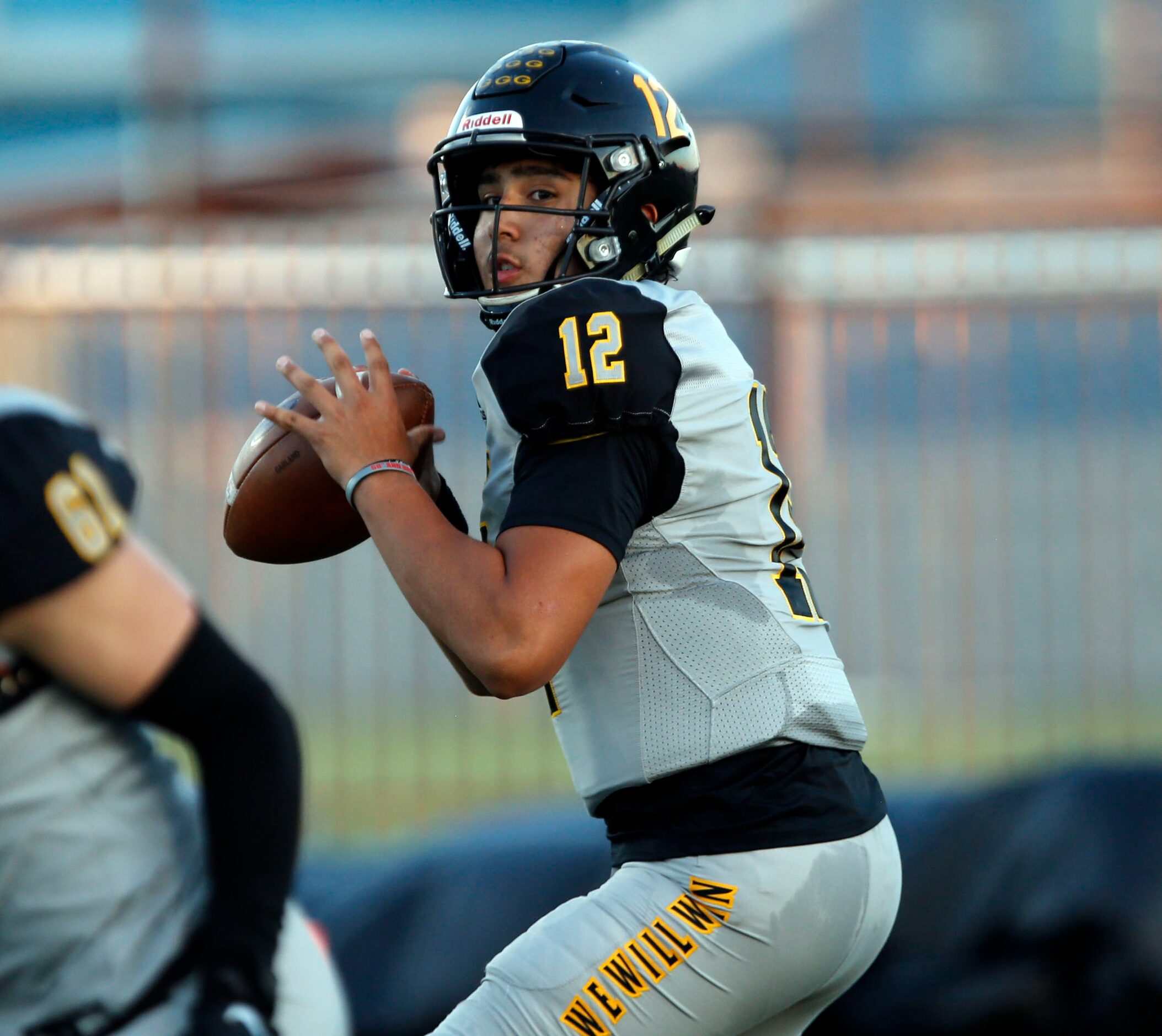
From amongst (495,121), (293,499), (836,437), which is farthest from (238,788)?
(836,437)

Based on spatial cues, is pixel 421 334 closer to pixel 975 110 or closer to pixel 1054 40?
pixel 975 110

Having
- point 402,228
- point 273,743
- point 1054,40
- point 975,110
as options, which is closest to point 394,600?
point 402,228

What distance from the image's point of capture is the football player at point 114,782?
7.28 feet

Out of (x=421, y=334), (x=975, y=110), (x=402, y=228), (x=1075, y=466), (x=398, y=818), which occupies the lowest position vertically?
(x=398, y=818)

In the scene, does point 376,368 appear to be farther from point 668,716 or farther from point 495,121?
point 668,716

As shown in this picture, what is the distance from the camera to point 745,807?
2207mm

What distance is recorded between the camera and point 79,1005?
224cm

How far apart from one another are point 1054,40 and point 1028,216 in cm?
1679

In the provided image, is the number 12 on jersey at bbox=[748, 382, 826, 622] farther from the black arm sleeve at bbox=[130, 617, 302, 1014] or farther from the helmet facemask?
the black arm sleeve at bbox=[130, 617, 302, 1014]

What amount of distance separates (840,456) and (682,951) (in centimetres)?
526

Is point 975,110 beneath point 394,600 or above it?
above

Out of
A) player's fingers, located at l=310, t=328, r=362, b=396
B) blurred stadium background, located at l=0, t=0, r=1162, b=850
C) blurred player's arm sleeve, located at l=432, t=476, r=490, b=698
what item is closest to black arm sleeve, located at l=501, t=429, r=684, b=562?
blurred player's arm sleeve, located at l=432, t=476, r=490, b=698

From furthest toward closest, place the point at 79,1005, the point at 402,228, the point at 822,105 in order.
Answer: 1. the point at 822,105
2. the point at 402,228
3. the point at 79,1005

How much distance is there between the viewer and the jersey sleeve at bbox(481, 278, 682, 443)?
2143mm
